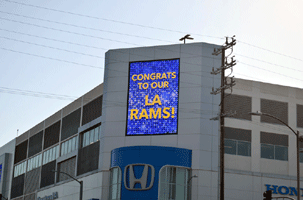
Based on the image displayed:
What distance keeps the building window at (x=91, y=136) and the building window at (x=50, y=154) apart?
925 centimetres

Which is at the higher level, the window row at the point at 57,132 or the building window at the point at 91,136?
the window row at the point at 57,132

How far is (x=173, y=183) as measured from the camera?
182 feet

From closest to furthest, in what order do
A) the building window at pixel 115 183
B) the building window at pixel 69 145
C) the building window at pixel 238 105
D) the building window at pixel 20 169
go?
the building window at pixel 115 183, the building window at pixel 238 105, the building window at pixel 69 145, the building window at pixel 20 169

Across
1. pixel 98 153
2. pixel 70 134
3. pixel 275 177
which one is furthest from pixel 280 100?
pixel 70 134

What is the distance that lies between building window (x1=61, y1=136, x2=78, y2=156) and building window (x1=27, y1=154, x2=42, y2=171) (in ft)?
32.2

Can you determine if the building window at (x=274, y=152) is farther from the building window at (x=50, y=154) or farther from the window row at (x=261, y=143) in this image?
the building window at (x=50, y=154)

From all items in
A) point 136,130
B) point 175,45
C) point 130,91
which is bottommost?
point 136,130

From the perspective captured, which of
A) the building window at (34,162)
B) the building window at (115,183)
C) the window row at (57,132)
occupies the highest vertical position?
the window row at (57,132)

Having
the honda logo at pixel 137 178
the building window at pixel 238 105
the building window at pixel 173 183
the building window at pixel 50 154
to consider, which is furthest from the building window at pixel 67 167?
the building window at pixel 238 105

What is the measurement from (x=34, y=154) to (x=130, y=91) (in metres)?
30.6

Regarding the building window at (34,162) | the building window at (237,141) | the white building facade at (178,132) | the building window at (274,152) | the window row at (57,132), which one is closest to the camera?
the white building facade at (178,132)

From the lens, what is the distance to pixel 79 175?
219 ft

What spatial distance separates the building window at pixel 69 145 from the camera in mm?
70050

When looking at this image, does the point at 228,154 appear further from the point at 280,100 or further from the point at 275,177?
the point at 280,100
